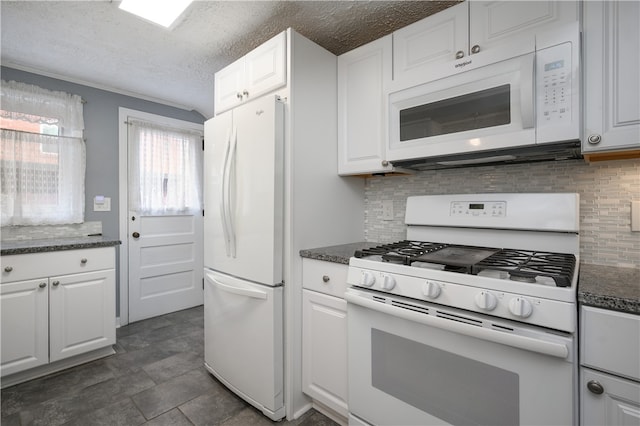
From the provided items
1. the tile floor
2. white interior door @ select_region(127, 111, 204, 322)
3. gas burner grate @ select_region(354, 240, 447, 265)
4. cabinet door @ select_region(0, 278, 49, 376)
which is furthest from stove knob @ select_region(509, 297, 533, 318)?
white interior door @ select_region(127, 111, 204, 322)

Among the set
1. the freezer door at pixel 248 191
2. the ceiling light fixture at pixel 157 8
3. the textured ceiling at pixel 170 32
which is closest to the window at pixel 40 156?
the textured ceiling at pixel 170 32

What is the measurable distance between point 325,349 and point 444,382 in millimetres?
651

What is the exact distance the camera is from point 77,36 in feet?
6.58

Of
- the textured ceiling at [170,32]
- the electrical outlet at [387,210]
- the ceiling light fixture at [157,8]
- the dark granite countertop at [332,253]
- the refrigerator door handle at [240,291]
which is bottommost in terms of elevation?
the refrigerator door handle at [240,291]

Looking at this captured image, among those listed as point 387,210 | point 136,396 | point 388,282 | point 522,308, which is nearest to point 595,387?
point 522,308

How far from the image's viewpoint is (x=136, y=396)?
6.11 feet

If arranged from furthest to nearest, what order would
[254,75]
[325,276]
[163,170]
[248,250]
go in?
1. [163,170]
2. [254,75]
3. [248,250]
4. [325,276]

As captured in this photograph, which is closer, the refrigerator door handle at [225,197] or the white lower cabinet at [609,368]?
the white lower cabinet at [609,368]

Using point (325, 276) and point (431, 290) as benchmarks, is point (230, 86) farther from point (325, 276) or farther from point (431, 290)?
point (431, 290)

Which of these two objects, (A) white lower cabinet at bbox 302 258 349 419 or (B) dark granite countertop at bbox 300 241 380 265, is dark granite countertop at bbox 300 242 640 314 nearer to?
(B) dark granite countertop at bbox 300 241 380 265

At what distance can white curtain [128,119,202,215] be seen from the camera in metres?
3.04

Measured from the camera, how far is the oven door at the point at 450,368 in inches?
37.1

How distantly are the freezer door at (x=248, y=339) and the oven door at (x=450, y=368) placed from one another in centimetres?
43

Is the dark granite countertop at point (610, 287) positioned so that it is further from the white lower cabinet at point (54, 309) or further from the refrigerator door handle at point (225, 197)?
the white lower cabinet at point (54, 309)
